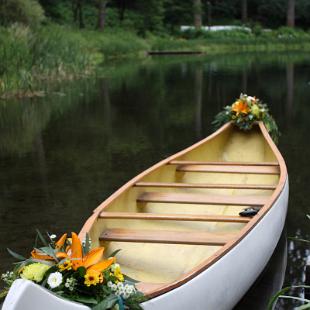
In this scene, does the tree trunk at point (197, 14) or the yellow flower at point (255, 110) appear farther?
the tree trunk at point (197, 14)

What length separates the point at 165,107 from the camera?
13.6m

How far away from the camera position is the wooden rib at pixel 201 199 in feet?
14.6

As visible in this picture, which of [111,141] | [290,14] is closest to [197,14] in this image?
[290,14]

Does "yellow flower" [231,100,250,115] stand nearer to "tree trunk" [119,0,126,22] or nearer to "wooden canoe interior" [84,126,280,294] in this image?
"wooden canoe interior" [84,126,280,294]

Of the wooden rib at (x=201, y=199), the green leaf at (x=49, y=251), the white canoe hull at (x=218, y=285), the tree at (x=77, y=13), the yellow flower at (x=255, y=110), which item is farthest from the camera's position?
the tree at (x=77, y=13)

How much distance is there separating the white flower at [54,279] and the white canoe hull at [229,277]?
0.40m

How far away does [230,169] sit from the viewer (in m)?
5.48

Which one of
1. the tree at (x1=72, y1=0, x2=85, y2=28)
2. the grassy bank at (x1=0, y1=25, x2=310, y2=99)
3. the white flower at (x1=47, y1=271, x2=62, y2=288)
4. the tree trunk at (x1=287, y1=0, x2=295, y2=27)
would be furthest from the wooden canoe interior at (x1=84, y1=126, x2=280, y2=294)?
the tree trunk at (x1=287, y1=0, x2=295, y2=27)

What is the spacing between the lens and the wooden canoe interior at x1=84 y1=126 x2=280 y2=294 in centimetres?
370

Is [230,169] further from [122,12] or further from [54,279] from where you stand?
[122,12]

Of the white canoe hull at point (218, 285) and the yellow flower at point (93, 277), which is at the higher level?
the yellow flower at point (93, 277)

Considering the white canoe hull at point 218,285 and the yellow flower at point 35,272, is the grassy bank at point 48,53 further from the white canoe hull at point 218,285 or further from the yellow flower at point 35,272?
the yellow flower at point 35,272

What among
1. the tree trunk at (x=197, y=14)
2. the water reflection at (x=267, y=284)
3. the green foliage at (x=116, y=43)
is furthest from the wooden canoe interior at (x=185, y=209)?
the tree trunk at (x=197, y=14)

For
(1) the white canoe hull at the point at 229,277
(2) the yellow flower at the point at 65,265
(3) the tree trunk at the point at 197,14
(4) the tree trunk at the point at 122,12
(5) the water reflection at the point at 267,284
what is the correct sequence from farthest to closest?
(4) the tree trunk at the point at 122,12, (3) the tree trunk at the point at 197,14, (5) the water reflection at the point at 267,284, (1) the white canoe hull at the point at 229,277, (2) the yellow flower at the point at 65,265
